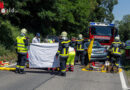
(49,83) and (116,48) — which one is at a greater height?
(116,48)

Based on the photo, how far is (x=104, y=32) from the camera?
950 inches

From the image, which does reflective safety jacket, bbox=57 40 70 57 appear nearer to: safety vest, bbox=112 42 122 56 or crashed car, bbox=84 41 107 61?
safety vest, bbox=112 42 122 56

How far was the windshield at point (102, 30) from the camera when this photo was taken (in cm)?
2397

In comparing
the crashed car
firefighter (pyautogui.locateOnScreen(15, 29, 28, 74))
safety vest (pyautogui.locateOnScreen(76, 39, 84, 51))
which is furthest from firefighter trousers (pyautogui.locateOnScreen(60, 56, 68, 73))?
the crashed car

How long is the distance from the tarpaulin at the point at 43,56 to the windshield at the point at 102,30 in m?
13.5

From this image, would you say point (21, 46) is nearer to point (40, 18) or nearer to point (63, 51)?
point (63, 51)

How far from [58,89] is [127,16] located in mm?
95139

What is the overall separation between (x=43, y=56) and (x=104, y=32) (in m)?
13.8

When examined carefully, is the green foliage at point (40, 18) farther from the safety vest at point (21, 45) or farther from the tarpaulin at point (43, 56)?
the safety vest at point (21, 45)

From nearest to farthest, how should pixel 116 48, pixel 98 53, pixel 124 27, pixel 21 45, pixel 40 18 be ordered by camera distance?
pixel 21 45
pixel 116 48
pixel 98 53
pixel 40 18
pixel 124 27

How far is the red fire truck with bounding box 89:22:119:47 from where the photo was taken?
2388 centimetres

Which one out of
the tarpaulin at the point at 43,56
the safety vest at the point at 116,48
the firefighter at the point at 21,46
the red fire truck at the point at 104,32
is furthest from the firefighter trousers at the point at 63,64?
the red fire truck at the point at 104,32

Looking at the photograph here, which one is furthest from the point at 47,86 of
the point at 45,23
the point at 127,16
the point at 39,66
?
the point at 127,16

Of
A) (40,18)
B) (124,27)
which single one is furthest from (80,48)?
(124,27)
